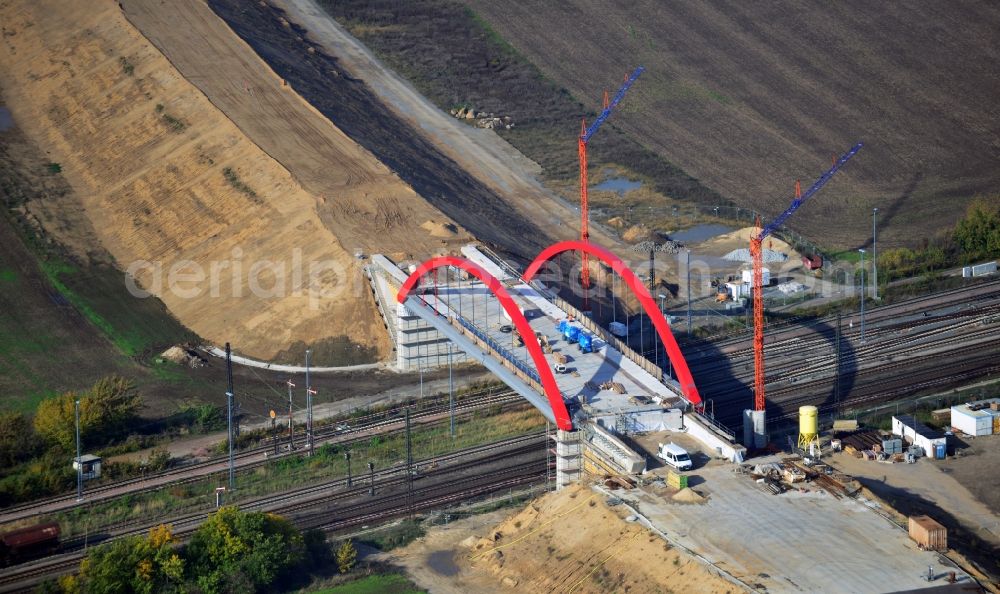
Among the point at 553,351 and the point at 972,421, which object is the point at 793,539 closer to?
the point at 972,421

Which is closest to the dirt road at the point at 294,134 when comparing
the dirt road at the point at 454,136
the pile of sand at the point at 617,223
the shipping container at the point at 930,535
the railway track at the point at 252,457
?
the dirt road at the point at 454,136

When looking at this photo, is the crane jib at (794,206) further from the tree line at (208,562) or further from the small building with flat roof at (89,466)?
the small building with flat roof at (89,466)

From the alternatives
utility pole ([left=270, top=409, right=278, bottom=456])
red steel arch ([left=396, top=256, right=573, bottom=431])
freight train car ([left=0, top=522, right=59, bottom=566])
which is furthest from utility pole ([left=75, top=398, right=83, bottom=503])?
red steel arch ([left=396, top=256, right=573, bottom=431])

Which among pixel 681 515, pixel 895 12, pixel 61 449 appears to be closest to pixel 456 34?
pixel 895 12

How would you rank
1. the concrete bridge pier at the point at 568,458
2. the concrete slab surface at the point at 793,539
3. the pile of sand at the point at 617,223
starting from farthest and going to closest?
the pile of sand at the point at 617,223, the concrete bridge pier at the point at 568,458, the concrete slab surface at the point at 793,539

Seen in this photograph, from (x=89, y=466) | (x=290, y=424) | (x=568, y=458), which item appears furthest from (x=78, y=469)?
(x=568, y=458)

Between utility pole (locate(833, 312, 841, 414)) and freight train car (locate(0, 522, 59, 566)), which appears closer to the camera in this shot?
freight train car (locate(0, 522, 59, 566))

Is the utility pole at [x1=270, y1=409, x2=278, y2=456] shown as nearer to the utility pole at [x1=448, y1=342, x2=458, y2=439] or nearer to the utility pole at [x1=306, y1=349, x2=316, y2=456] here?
the utility pole at [x1=306, y1=349, x2=316, y2=456]
